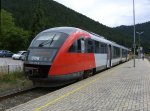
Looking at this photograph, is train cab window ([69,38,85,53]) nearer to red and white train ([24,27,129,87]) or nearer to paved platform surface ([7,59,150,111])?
red and white train ([24,27,129,87])

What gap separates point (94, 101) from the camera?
34.9 ft

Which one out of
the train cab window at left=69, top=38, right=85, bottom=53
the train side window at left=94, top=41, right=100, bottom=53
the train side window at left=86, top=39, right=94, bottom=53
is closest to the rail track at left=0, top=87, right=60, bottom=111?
the train cab window at left=69, top=38, right=85, bottom=53

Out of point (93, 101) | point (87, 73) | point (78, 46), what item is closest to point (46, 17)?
point (87, 73)

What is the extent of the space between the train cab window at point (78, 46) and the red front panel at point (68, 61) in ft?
0.64

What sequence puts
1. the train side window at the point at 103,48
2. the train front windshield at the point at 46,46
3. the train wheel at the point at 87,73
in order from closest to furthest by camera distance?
the train front windshield at the point at 46,46 → the train wheel at the point at 87,73 → the train side window at the point at 103,48

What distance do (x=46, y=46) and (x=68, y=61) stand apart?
4.27 ft

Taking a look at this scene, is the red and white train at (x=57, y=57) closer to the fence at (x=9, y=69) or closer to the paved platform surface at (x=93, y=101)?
the paved platform surface at (x=93, y=101)

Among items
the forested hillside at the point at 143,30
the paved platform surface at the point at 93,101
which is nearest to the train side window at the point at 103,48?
the paved platform surface at the point at 93,101

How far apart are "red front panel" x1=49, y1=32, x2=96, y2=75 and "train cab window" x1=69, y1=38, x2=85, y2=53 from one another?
196mm

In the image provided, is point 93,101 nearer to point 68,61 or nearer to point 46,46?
point 68,61

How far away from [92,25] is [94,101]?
317ft

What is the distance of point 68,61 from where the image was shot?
15914mm

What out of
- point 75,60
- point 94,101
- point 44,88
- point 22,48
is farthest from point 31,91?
point 22,48

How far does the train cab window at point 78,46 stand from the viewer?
16547 millimetres
